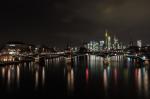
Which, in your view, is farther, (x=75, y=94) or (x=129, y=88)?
(x=129, y=88)

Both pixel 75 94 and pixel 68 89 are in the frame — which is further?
pixel 68 89

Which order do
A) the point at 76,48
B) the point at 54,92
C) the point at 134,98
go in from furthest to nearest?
the point at 76,48, the point at 54,92, the point at 134,98

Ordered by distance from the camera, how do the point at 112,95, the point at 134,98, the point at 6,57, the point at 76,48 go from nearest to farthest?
1. the point at 134,98
2. the point at 112,95
3. the point at 6,57
4. the point at 76,48

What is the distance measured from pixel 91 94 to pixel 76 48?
124m

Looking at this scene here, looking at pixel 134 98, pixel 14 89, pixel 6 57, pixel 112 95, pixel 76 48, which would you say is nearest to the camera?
pixel 134 98

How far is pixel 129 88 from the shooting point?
20.4 m

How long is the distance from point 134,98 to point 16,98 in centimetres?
824

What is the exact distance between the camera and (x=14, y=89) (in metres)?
20.3

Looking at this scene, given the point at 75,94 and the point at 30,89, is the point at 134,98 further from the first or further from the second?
the point at 30,89

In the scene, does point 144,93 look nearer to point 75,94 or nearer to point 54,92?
point 75,94

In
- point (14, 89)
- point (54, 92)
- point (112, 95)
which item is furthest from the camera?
point (14, 89)

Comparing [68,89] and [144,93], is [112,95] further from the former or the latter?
[68,89]

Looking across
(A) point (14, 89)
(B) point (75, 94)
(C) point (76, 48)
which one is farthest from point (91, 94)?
(C) point (76, 48)

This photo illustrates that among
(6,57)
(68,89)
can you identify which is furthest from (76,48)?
(68,89)
